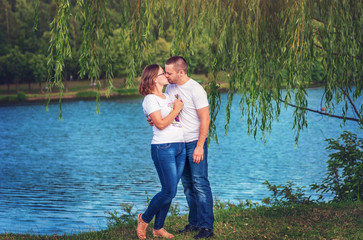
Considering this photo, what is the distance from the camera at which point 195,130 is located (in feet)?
18.0

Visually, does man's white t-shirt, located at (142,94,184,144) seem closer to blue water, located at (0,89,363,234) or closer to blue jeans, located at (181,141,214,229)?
blue jeans, located at (181,141,214,229)

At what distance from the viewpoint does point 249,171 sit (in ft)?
66.4

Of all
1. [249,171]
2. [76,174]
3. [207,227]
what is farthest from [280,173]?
[207,227]

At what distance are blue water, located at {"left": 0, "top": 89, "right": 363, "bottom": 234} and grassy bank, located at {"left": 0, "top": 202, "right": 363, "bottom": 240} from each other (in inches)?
66.7

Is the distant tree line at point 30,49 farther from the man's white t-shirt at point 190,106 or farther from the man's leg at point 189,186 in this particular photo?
the man's white t-shirt at point 190,106

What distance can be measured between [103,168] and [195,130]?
57.3 feet

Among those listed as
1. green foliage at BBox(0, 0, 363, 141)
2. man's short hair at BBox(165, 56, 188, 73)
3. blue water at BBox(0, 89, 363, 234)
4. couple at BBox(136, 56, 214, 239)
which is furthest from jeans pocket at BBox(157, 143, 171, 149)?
blue water at BBox(0, 89, 363, 234)

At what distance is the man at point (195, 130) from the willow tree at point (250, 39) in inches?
52.1

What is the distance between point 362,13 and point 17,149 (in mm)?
25733

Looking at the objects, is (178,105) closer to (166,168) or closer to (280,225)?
(166,168)

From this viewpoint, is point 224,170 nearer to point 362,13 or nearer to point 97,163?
point 97,163

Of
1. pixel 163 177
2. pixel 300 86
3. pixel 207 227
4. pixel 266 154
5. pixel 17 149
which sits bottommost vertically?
pixel 17 149

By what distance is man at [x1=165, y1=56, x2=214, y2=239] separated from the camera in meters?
5.36

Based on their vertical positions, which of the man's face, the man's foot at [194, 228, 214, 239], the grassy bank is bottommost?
the grassy bank
